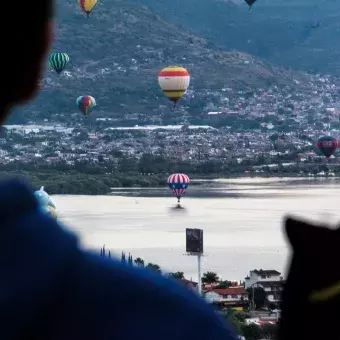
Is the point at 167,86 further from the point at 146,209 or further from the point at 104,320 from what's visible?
the point at 104,320

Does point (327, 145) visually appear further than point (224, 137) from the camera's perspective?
No

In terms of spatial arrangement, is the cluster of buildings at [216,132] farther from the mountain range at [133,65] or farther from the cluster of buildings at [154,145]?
the mountain range at [133,65]

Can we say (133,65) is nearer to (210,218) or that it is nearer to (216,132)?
(216,132)

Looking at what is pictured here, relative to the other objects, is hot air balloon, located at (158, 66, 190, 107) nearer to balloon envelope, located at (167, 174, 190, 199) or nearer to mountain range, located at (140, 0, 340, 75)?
balloon envelope, located at (167, 174, 190, 199)

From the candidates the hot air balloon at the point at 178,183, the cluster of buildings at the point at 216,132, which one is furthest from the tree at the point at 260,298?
the cluster of buildings at the point at 216,132

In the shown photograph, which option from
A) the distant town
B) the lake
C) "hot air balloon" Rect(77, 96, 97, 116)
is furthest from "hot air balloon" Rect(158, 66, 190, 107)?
the distant town

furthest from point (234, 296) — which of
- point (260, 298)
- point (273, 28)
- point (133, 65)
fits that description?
point (273, 28)
